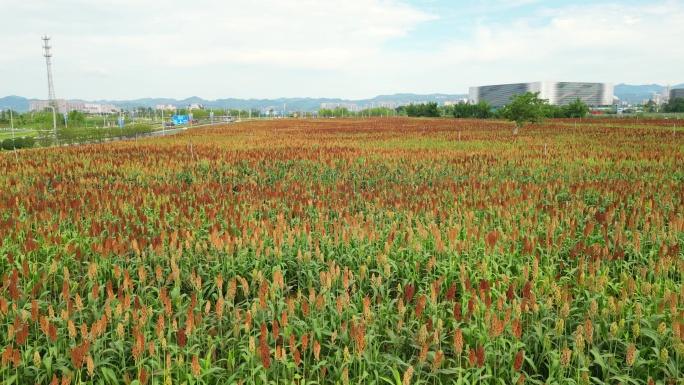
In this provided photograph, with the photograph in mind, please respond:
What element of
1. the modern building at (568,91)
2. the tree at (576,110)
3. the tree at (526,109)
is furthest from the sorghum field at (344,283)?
the modern building at (568,91)

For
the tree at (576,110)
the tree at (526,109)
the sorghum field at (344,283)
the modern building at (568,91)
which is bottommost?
the sorghum field at (344,283)

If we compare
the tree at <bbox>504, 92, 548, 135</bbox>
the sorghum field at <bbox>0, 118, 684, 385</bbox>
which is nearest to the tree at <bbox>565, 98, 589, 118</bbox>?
the tree at <bbox>504, 92, 548, 135</bbox>

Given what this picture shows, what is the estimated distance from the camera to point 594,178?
33.0 ft

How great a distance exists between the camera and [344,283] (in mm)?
3719

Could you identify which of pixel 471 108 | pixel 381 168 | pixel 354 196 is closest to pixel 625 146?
pixel 381 168

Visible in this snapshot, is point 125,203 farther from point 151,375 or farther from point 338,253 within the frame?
point 151,375

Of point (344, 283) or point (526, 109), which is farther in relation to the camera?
point (526, 109)

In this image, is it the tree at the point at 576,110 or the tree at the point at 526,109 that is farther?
the tree at the point at 576,110

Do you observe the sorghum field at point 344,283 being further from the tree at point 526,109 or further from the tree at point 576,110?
the tree at point 576,110

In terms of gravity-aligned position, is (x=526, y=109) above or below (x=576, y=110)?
below

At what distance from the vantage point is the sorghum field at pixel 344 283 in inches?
122

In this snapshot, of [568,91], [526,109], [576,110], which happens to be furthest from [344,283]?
[568,91]

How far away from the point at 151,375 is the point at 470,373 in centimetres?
211

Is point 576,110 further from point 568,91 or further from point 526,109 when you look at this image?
point 568,91
